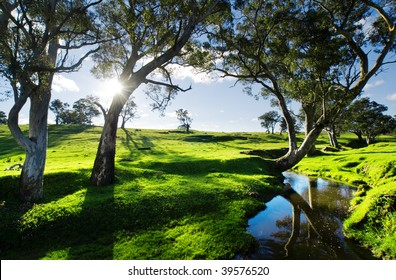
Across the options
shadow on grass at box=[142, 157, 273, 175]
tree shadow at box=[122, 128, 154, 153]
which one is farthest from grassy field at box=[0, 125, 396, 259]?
tree shadow at box=[122, 128, 154, 153]

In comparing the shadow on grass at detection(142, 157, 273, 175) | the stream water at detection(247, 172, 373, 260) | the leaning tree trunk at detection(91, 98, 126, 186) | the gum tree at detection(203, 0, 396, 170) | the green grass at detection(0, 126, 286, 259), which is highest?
the gum tree at detection(203, 0, 396, 170)

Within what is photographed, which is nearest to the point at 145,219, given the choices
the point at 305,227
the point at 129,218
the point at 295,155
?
the point at 129,218

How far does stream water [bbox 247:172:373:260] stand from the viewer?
10.9 meters

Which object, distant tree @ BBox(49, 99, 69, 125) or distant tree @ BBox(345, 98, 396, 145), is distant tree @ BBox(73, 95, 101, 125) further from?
distant tree @ BBox(345, 98, 396, 145)

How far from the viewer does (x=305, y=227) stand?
45.5 ft

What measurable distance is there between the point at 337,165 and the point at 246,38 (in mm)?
19784

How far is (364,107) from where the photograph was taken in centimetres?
8156

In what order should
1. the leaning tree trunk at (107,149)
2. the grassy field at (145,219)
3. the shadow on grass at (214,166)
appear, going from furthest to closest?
the shadow on grass at (214,166) → the leaning tree trunk at (107,149) → the grassy field at (145,219)

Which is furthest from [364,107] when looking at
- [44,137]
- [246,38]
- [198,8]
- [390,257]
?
[44,137]

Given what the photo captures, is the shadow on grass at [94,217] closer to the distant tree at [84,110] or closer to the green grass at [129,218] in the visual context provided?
the green grass at [129,218]

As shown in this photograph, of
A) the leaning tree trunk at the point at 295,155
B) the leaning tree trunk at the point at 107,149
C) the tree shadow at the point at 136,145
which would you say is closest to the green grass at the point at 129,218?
the leaning tree trunk at the point at 107,149

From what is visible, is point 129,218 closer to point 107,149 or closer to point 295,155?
point 107,149

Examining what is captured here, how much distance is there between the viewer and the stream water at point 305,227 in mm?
10859
